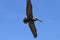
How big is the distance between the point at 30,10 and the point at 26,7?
0.40 meters

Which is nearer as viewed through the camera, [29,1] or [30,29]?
[29,1]

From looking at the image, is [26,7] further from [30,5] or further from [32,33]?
[32,33]

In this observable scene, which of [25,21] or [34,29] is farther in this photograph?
[34,29]

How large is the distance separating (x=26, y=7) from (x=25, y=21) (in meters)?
1.15

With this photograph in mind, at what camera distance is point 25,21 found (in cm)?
3023

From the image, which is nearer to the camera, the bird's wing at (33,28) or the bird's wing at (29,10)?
the bird's wing at (29,10)

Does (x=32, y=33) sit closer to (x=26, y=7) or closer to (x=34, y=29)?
(x=34, y=29)

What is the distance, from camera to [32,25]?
105 ft

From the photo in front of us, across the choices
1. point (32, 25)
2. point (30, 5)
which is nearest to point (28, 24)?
A: point (32, 25)

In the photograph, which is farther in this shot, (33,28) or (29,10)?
(33,28)

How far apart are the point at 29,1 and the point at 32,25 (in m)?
3.23

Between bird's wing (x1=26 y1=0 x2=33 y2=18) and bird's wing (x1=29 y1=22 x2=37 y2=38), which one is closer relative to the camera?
bird's wing (x1=26 y1=0 x2=33 y2=18)

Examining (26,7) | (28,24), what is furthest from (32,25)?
(26,7)

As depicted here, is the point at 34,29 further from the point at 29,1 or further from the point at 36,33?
the point at 29,1
